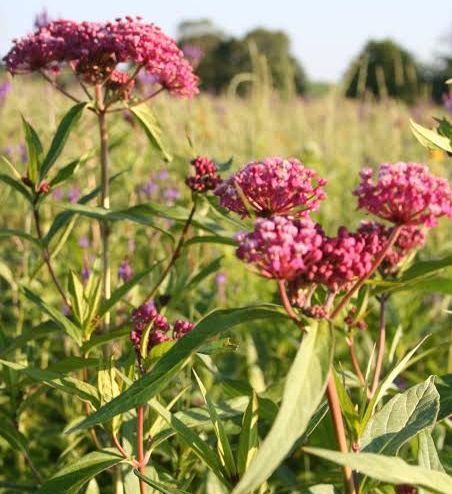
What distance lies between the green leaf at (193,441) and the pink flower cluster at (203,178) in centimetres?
63

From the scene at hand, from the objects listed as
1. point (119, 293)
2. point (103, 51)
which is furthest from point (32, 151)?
point (119, 293)

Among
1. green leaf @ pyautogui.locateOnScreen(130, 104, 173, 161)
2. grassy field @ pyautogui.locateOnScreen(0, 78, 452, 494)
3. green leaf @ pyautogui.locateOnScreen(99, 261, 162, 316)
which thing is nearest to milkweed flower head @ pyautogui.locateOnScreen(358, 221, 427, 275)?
grassy field @ pyautogui.locateOnScreen(0, 78, 452, 494)

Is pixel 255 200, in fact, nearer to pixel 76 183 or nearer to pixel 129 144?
pixel 76 183

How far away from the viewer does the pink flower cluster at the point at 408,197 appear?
3.59ft

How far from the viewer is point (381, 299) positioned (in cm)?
169

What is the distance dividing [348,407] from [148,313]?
46cm

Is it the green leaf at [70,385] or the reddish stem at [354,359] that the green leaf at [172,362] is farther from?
the reddish stem at [354,359]

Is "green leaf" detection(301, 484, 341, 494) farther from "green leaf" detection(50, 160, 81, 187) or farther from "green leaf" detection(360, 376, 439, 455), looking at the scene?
"green leaf" detection(50, 160, 81, 187)

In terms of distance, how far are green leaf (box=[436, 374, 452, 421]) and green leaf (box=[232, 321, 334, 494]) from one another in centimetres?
48

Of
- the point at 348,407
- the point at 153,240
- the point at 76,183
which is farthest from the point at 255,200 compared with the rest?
the point at 76,183

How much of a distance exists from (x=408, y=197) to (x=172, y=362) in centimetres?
40

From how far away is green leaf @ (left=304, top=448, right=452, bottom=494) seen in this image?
863mm

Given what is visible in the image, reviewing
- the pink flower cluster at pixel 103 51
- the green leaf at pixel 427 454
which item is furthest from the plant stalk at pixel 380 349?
the pink flower cluster at pixel 103 51

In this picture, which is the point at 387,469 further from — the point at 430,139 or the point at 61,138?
the point at 61,138
